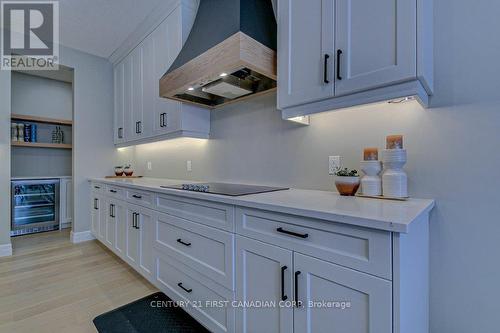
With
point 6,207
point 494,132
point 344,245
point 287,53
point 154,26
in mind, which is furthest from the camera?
point 6,207

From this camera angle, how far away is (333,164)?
1495mm

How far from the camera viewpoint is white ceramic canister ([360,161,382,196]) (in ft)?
4.11

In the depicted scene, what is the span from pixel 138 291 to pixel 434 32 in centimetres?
267

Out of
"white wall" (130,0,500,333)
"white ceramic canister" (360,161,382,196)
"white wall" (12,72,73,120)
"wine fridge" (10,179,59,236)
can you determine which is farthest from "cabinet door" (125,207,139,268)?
"white wall" (12,72,73,120)

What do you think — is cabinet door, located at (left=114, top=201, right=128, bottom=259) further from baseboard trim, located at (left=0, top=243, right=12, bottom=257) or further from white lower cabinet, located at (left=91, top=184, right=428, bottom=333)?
baseboard trim, located at (left=0, top=243, right=12, bottom=257)

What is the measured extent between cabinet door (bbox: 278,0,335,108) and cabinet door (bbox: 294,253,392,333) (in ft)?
2.67

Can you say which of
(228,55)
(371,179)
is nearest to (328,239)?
(371,179)

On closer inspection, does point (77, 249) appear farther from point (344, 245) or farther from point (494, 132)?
point (494, 132)

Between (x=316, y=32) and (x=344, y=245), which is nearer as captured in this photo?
(x=344, y=245)

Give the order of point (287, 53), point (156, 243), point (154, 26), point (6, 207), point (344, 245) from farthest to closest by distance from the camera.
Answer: point (6, 207), point (154, 26), point (156, 243), point (287, 53), point (344, 245)

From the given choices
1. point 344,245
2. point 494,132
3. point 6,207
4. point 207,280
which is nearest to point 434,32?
point 494,132

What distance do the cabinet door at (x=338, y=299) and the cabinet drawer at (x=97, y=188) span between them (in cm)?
276

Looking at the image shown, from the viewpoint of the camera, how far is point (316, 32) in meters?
1.24

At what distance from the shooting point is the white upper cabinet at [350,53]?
3.17 ft
